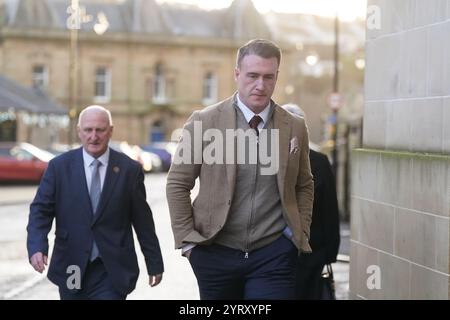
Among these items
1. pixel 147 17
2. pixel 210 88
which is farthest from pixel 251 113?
pixel 210 88

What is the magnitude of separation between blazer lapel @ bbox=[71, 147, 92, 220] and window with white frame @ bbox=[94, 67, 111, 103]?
57299 millimetres

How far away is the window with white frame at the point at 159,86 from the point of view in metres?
64.3

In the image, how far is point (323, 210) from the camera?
7.07 metres

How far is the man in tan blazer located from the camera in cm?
477

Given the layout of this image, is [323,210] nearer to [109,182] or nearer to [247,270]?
[109,182]

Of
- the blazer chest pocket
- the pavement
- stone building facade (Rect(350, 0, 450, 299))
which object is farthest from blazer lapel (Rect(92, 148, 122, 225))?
the pavement

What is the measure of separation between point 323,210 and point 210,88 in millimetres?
59219

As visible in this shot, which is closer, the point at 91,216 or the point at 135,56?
the point at 91,216
